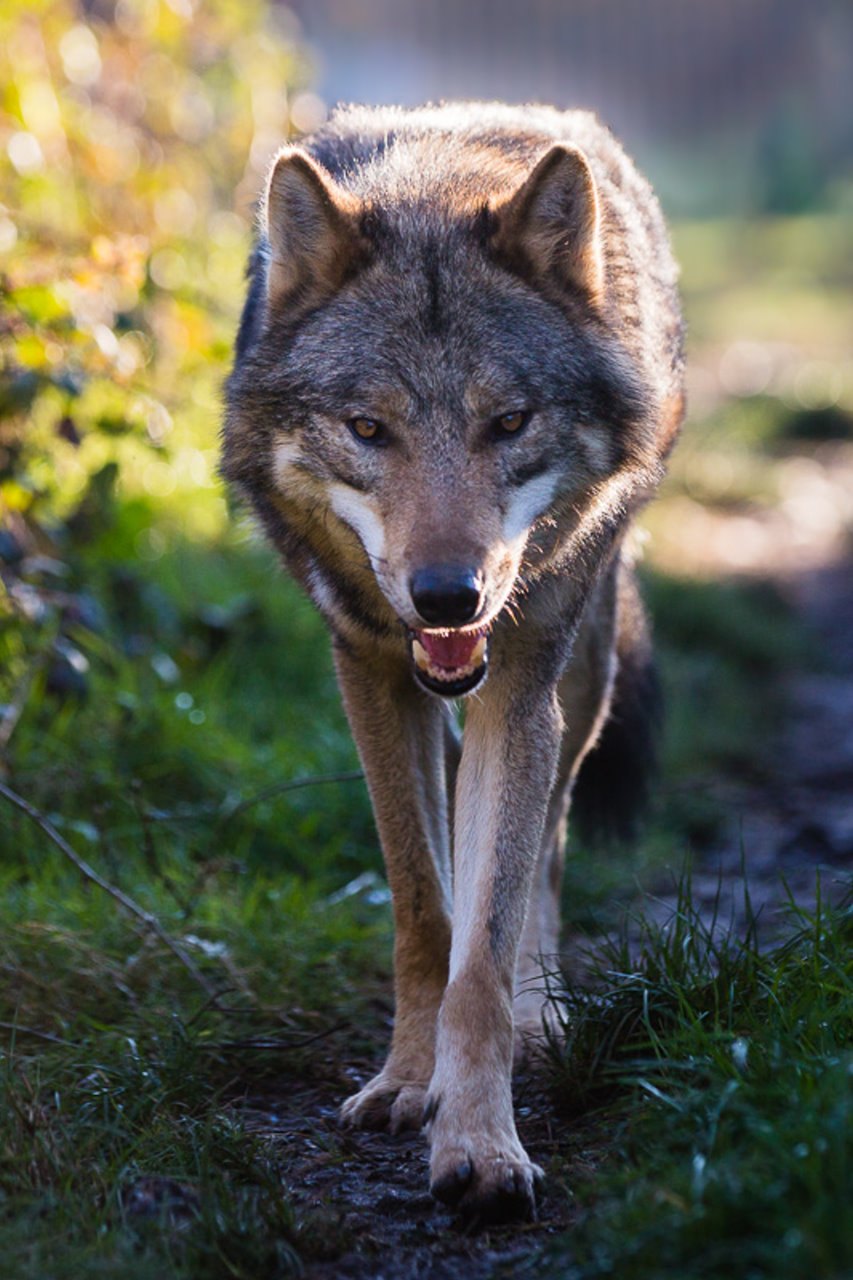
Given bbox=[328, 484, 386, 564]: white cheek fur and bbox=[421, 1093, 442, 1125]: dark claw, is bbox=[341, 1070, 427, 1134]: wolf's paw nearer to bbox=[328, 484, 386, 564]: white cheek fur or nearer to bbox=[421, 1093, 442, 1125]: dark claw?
bbox=[421, 1093, 442, 1125]: dark claw

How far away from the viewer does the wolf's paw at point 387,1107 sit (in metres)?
3.27

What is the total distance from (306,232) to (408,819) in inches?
55.7

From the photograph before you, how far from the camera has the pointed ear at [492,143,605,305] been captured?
10.9 ft

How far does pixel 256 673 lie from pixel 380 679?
218 cm

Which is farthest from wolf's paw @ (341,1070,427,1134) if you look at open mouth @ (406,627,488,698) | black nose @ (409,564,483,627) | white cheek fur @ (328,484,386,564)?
white cheek fur @ (328,484,386,564)

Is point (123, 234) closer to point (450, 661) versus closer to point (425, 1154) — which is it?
point (450, 661)

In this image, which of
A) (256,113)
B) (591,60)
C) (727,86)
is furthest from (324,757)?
(727,86)

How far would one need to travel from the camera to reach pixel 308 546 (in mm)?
3617

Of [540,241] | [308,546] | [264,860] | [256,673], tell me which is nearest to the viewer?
[540,241]

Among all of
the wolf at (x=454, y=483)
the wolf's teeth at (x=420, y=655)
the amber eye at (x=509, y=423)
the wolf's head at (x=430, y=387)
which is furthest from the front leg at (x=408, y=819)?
the amber eye at (x=509, y=423)

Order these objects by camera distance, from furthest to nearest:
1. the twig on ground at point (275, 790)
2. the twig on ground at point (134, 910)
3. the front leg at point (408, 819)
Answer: the twig on ground at point (275, 790) → the twig on ground at point (134, 910) → the front leg at point (408, 819)

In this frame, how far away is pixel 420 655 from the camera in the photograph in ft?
10.3

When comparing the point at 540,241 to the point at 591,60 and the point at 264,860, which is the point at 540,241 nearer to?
the point at 264,860

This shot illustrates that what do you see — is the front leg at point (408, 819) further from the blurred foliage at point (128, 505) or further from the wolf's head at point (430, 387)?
the blurred foliage at point (128, 505)
